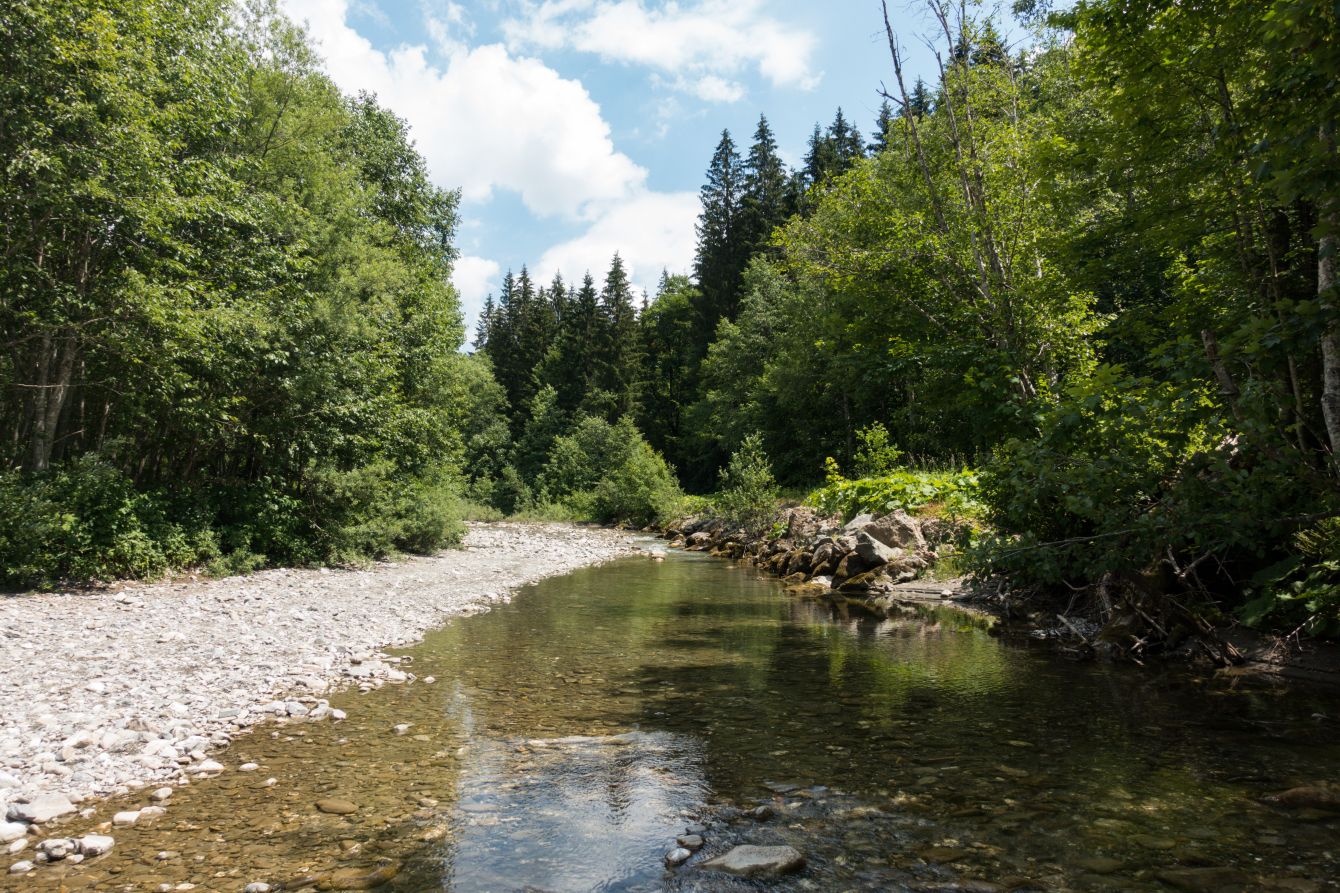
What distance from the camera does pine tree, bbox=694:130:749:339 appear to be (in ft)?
175

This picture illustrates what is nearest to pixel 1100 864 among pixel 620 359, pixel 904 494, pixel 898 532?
pixel 898 532

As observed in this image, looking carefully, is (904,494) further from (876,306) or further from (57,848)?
(57,848)

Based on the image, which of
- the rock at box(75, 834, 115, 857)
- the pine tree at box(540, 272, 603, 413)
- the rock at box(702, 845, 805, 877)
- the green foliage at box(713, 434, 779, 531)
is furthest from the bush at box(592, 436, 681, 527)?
the rock at box(75, 834, 115, 857)

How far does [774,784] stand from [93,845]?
409cm

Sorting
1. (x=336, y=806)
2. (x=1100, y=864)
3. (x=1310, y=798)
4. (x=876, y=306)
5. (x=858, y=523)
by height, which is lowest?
(x=336, y=806)

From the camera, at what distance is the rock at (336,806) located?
14.8 feet

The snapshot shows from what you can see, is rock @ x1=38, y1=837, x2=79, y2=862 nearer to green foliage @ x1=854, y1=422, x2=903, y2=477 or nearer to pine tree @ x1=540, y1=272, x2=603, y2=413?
green foliage @ x1=854, y1=422, x2=903, y2=477

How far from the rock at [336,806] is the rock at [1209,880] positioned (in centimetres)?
470

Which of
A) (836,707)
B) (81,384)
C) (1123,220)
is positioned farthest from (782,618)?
(81,384)

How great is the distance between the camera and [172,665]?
727cm

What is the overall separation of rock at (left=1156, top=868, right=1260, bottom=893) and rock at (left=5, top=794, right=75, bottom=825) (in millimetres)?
6259

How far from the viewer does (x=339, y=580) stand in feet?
47.4

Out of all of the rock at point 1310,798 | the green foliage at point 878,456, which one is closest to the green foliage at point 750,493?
the green foliage at point 878,456

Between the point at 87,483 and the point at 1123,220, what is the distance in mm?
15416
